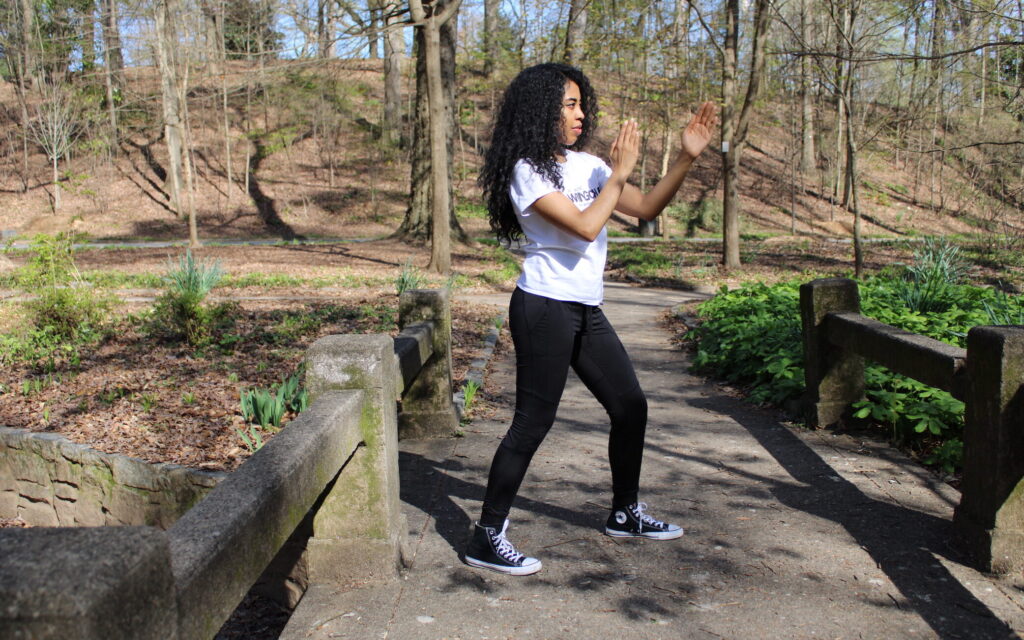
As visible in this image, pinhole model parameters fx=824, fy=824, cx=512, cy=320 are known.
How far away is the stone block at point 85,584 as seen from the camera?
42.9 inches

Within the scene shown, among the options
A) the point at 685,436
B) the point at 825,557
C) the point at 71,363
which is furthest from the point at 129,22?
the point at 825,557

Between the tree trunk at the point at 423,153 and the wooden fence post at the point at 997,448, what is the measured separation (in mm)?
14674

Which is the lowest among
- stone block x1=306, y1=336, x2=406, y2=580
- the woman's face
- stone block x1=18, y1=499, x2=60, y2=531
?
stone block x1=18, y1=499, x2=60, y2=531

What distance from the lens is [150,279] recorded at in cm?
1334

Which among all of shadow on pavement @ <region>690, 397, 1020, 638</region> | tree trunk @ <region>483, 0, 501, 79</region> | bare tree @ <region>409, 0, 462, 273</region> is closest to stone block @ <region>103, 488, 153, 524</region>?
shadow on pavement @ <region>690, 397, 1020, 638</region>

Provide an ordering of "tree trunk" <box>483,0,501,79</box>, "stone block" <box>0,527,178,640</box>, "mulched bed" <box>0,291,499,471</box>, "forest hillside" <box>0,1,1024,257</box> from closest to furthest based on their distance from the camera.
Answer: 1. "stone block" <box>0,527,178,640</box>
2. "mulched bed" <box>0,291,499,471</box>
3. "forest hillside" <box>0,1,1024,257</box>
4. "tree trunk" <box>483,0,501,79</box>

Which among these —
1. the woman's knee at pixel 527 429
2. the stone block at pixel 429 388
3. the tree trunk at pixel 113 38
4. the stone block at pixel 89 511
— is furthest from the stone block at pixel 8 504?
the tree trunk at pixel 113 38

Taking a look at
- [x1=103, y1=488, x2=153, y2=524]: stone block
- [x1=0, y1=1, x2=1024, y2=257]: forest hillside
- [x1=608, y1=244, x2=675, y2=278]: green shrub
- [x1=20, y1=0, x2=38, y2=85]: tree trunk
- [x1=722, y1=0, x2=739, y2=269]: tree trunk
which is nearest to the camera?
[x1=103, y1=488, x2=153, y2=524]: stone block

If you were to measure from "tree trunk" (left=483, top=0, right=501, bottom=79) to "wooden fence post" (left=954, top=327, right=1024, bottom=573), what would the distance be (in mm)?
27595

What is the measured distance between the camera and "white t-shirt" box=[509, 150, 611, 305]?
3.20m

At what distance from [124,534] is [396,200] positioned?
30.8m

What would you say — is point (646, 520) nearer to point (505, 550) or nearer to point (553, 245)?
point (505, 550)

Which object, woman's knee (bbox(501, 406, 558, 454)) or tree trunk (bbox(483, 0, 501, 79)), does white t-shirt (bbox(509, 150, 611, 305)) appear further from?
tree trunk (bbox(483, 0, 501, 79))

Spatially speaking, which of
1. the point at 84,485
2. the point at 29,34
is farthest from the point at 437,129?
the point at 29,34
